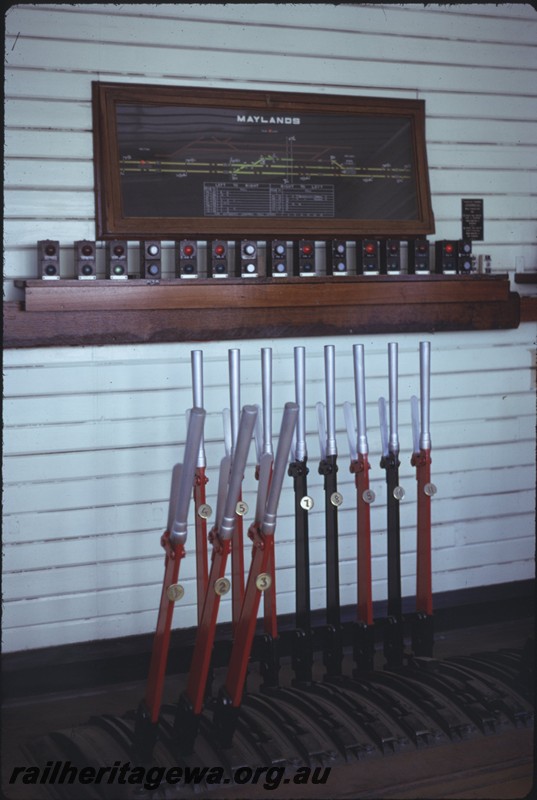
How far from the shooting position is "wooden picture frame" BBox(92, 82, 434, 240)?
3.88 metres

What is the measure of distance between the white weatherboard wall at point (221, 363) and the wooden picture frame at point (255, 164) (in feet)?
0.28

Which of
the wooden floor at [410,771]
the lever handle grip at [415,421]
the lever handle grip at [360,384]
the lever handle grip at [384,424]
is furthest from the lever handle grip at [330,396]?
the wooden floor at [410,771]

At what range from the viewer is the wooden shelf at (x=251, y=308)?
3727mm

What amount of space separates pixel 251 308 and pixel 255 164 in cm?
61

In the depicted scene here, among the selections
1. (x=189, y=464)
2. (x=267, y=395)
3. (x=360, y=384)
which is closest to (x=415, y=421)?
(x=360, y=384)

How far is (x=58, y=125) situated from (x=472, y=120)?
6.26 ft

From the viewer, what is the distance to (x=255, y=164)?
13.4 feet

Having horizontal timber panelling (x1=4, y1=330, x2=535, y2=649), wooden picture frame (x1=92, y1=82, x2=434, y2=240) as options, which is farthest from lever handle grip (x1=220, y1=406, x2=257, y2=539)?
wooden picture frame (x1=92, y1=82, x2=434, y2=240)

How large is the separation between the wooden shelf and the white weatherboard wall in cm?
12

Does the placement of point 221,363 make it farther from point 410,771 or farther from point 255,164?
point 410,771

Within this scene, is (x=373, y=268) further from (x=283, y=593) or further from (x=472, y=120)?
(x=283, y=593)

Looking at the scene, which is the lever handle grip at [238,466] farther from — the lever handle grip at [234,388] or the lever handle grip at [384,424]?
the lever handle grip at [384,424]

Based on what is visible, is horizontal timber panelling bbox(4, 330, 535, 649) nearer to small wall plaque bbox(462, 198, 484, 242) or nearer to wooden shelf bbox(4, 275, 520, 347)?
wooden shelf bbox(4, 275, 520, 347)

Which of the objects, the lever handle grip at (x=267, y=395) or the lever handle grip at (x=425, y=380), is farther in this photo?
the lever handle grip at (x=425, y=380)
